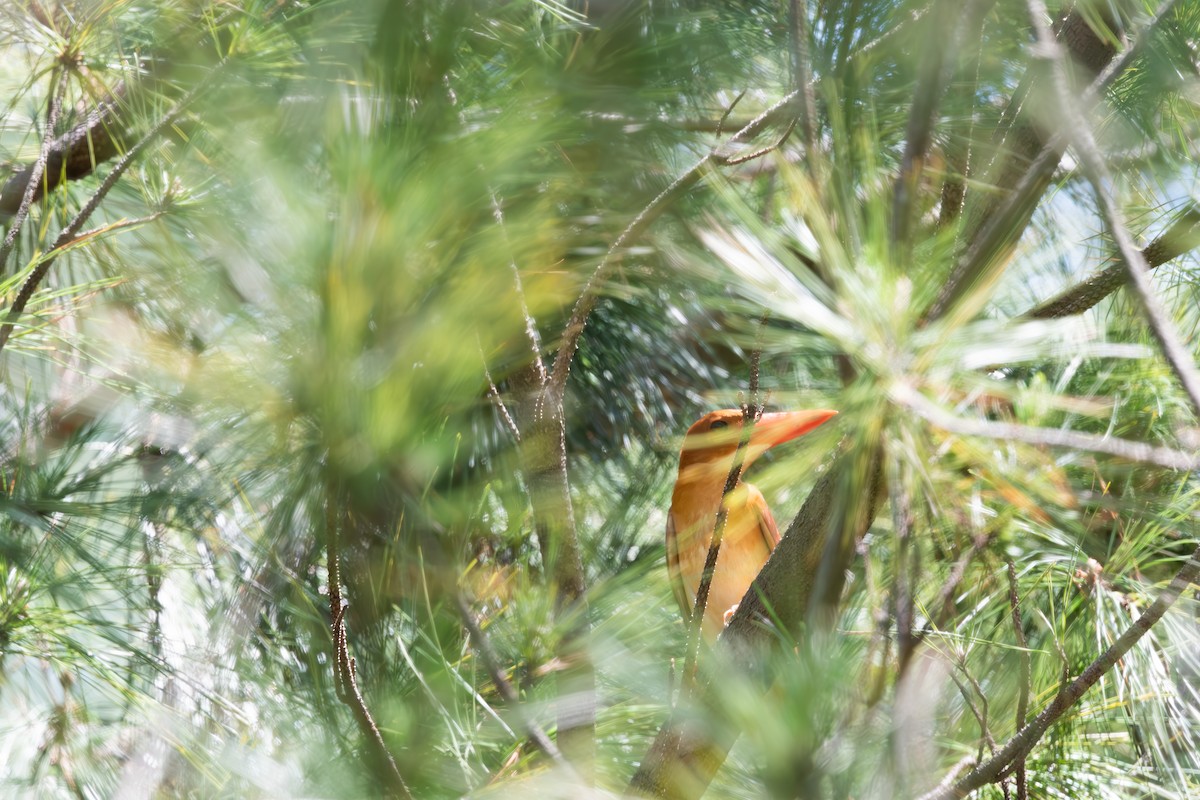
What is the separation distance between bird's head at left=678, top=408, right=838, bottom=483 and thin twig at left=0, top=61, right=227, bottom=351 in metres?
0.52

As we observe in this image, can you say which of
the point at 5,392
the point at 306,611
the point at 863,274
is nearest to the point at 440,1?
the point at 863,274

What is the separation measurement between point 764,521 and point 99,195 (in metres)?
1.19

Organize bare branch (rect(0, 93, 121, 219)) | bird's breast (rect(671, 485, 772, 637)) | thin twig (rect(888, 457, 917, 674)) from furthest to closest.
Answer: bird's breast (rect(671, 485, 772, 637)) < bare branch (rect(0, 93, 121, 219)) < thin twig (rect(888, 457, 917, 674))

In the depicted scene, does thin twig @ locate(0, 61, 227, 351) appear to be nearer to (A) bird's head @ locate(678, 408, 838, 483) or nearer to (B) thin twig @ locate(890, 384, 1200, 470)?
(A) bird's head @ locate(678, 408, 838, 483)

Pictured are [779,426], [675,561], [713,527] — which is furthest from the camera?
[675,561]

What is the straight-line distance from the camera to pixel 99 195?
1.04 meters

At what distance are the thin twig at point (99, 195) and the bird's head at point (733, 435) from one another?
52 cm

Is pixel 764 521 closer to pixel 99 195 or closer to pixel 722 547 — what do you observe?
pixel 722 547

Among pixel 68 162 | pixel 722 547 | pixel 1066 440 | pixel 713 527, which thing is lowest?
pixel 722 547

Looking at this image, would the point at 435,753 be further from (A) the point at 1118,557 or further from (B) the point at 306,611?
(A) the point at 1118,557

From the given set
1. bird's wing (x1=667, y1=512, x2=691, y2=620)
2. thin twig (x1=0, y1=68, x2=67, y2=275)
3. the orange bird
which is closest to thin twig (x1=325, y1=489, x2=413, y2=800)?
the orange bird

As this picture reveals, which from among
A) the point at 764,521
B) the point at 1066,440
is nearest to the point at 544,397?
the point at 1066,440

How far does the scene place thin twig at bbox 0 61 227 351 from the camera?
902mm

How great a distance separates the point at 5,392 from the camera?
1.53m
